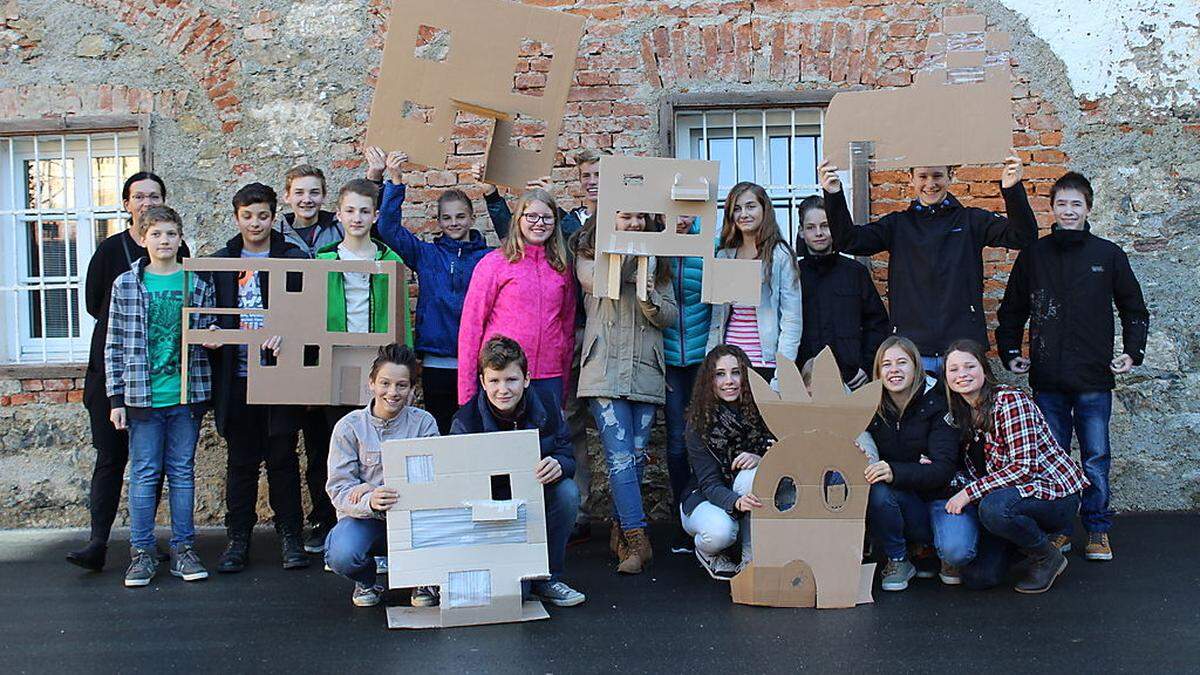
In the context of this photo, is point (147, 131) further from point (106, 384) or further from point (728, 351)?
point (728, 351)

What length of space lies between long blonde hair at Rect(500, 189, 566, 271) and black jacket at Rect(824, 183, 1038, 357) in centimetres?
111

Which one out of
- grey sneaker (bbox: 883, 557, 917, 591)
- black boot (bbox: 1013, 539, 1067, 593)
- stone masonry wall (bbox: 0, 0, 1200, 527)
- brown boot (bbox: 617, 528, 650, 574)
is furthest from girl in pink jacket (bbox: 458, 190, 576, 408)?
black boot (bbox: 1013, 539, 1067, 593)

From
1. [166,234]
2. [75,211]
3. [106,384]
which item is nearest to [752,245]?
[166,234]

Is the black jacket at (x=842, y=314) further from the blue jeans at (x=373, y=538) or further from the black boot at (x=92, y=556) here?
the black boot at (x=92, y=556)

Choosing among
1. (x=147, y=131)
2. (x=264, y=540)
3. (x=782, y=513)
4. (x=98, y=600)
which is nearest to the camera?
(x=782, y=513)

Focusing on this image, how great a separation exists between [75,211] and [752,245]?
3.66 meters

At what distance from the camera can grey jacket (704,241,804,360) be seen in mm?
4902

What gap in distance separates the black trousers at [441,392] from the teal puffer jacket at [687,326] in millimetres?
970

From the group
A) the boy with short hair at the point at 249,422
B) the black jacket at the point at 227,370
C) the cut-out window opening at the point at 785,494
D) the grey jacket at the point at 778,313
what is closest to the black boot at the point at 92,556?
the boy with short hair at the point at 249,422

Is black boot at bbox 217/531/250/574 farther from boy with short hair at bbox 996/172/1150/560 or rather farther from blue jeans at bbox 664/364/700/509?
boy with short hair at bbox 996/172/1150/560

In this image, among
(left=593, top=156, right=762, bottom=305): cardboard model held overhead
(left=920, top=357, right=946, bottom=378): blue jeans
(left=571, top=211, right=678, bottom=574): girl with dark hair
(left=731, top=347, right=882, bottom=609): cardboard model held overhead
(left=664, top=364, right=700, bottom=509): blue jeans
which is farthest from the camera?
(left=664, top=364, right=700, bottom=509): blue jeans

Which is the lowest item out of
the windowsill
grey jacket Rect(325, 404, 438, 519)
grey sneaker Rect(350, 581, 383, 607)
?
grey sneaker Rect(350, 581, 383, 607)

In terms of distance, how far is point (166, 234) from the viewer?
15.4 ft

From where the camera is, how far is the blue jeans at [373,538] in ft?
13.6
